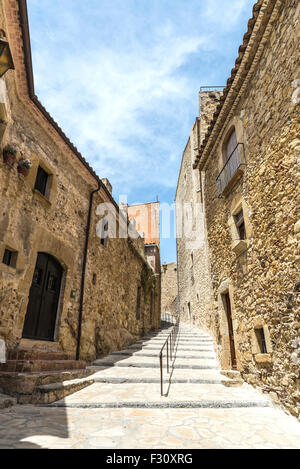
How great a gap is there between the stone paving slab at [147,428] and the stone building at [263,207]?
0.73 metres

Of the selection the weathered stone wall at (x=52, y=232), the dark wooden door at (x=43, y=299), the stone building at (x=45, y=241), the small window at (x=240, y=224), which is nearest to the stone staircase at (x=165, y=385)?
the stone building at (x=45, y=241)

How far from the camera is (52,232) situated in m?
6.59

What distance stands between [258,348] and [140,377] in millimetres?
2760

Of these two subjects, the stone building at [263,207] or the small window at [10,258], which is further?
the small window at [10,258]

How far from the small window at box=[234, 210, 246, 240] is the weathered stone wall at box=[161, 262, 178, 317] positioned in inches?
986

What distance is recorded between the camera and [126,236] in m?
11.8

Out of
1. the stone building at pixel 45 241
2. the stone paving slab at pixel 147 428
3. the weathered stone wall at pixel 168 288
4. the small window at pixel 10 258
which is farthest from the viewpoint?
the weathered stone wall at pixel 168 288

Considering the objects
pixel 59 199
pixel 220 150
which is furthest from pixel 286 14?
pixel 59 199

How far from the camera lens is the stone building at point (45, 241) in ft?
16.6

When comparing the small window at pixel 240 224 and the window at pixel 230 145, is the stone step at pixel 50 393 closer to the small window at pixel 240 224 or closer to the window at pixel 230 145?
the small window at pixel 240 224

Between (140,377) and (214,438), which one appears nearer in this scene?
(214,438)

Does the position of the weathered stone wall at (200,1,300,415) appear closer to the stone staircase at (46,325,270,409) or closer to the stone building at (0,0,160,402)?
the stone staircase at (46,325,270,409)

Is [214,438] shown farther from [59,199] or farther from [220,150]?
[220,150]

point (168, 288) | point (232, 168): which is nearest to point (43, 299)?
point (232, 168)
